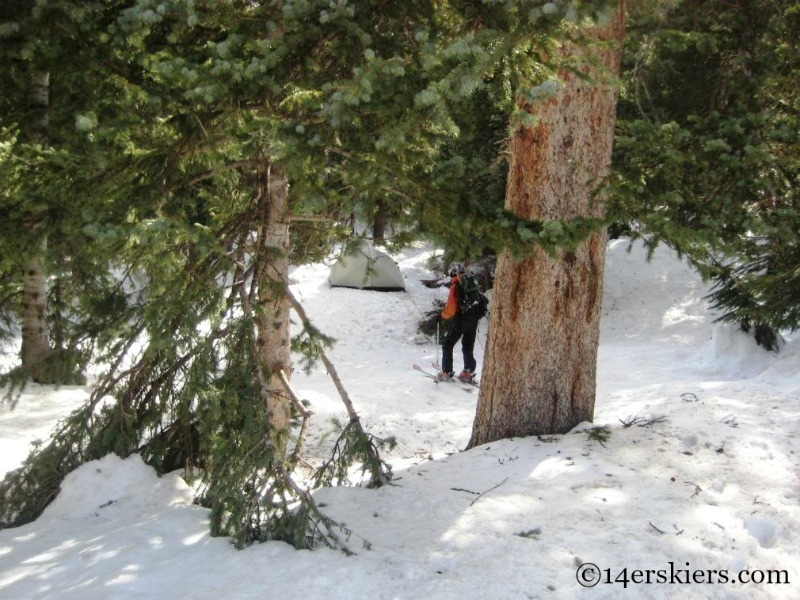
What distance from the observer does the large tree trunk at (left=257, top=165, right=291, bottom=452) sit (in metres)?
5.27

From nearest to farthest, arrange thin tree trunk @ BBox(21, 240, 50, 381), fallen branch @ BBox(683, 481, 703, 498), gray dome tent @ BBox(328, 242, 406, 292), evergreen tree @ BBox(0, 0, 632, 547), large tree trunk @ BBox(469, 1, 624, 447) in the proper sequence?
1. evergreen tree @ BBox(0, 0, 632, 547)
2. fallen branch @ BBox(683, 481, 703, 498)
3. large tree trunk @ BBox(469, 1, 624, 447)
4. thin tree trunk @ BBox(21, 240, 50, 381)
5. gray dome tent @ BBox(328, 242, 406, 292)

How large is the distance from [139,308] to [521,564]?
371 centimetres

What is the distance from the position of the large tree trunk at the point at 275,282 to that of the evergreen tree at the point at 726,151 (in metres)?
2.68

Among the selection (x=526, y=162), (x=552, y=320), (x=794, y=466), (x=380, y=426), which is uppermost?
(x=526, y=162)

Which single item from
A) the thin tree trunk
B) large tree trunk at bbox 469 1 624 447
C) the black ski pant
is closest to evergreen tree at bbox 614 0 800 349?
large tree trunk at bbox 469 1 624 447

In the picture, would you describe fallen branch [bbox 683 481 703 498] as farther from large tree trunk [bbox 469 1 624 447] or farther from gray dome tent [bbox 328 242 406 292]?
gray dome tent [bbox 328 242 406 292]

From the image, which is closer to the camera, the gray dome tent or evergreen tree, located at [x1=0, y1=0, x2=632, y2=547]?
evergreen tree, located at [x1=0, y1=0, x2=632, y2=547]

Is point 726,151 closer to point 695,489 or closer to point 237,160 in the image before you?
point 695,489

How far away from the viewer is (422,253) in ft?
77.9

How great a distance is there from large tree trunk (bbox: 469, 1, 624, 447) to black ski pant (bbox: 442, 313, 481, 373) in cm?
541

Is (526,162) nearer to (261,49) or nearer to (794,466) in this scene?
(261,49)

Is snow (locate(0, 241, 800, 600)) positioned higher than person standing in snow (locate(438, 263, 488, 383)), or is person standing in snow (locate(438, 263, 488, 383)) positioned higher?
person standing in snow (locate(438, 263, 488, 383))

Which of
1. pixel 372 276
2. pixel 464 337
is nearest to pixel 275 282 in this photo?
pixel 464 337

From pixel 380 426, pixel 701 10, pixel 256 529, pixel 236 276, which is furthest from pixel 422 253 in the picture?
pixel 256 529
